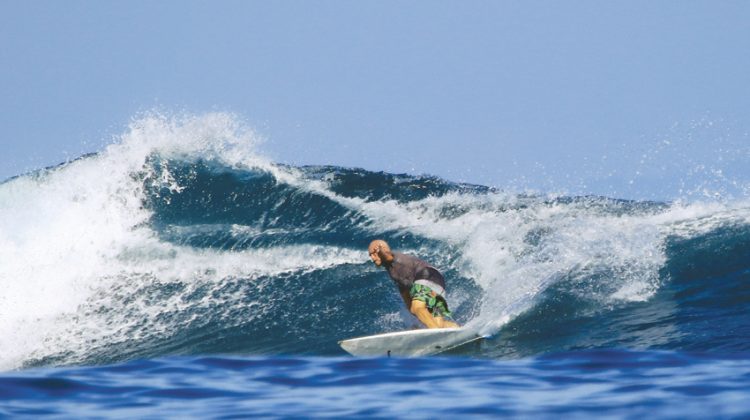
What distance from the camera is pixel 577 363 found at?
7.38m

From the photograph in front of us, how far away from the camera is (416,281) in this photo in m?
11.3

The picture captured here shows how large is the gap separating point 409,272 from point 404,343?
1.24 metres

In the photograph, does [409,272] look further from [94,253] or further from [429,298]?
[94,253]

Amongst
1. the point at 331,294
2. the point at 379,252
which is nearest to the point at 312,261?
the point at 331,294

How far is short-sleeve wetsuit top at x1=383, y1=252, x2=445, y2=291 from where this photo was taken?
11.4m

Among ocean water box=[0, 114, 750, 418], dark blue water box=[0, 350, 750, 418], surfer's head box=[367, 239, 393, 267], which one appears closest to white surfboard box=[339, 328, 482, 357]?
ocean water box=[0, 114, 750, 418]

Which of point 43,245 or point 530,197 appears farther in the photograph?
point 530,197

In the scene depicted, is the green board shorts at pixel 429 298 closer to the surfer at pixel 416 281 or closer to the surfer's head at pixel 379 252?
the surfer at pixel 416 281

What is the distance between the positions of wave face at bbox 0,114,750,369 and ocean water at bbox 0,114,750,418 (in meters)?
0.04

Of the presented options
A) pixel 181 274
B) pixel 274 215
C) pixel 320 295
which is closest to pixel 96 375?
A: pixel 320 295

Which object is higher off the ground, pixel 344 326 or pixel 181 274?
pixel 181 274

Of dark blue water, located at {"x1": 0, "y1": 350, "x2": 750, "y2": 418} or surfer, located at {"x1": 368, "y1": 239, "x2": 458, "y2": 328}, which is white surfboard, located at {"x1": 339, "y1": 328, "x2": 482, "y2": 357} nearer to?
surfer, located at {"x1": 368, "y1": 239, "x2": 458, "y2": 328}

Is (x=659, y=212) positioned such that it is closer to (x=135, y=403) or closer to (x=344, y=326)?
(x=344, y=326)

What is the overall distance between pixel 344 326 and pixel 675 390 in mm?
6650
